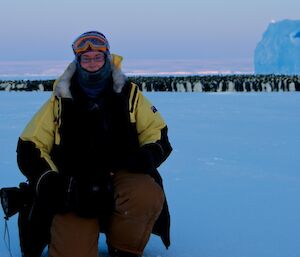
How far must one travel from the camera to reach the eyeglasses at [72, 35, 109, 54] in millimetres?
2035

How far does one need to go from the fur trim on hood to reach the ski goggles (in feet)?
0.21

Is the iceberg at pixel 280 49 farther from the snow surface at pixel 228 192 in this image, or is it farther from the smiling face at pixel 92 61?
the smiling face at pixel 92 61

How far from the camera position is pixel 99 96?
6.75 ft

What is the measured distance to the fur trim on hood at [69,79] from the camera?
2.00 metres

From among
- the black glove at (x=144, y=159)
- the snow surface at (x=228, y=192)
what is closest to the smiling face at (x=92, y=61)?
the black glove at (x=144, y=159)

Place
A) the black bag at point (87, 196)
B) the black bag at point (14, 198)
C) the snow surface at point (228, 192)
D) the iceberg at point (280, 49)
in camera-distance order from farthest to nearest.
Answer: the iceberg at point (280, 49)
the snow surface at point (228, 192)
the black bag at point (14, 198)
the black bag at point (87, 196)

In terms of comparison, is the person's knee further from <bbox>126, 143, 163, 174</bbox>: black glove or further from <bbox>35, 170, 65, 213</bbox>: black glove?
<bbox>35, 170, 65, 213</bbox>: black glove

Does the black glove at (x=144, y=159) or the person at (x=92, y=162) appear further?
the black glove at (x=144, y=159)

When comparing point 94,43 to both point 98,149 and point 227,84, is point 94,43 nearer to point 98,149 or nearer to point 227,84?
point 98,149

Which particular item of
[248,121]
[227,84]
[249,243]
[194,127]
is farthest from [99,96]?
[227,84]

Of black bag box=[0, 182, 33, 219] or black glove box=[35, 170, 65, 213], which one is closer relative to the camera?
black glove box=[35, 170, 65, 213]

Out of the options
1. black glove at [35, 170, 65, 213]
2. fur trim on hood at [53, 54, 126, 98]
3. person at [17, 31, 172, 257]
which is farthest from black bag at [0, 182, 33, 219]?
fur trim on hood at [53, 54, 126, 98]

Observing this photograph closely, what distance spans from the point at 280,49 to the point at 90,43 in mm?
31883

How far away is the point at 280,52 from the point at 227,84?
11.0 m
